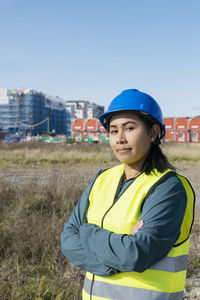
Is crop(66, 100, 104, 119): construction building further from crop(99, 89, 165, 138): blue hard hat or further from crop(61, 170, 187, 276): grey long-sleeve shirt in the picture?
crop(61, 170, 187, 276): grey long-sleeve shirt

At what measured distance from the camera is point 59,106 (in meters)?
110

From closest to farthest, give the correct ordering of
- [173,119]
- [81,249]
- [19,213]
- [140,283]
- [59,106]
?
[140,283] → [81,249] → [19,213] → [173,119] → [59,106]

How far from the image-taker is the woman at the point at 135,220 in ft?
4.29

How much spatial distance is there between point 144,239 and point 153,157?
17.6 inches

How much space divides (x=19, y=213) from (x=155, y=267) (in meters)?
3.91

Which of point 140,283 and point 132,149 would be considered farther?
point 132,149

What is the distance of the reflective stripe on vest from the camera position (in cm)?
131

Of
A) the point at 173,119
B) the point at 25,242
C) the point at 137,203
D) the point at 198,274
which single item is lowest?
the point at 198,274

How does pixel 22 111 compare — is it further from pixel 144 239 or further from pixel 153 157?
pixel 144 239

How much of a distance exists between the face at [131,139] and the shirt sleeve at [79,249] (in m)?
0.31

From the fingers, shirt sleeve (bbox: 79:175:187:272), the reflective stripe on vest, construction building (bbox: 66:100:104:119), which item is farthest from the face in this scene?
construction building (bbox: 66:100:104:119)

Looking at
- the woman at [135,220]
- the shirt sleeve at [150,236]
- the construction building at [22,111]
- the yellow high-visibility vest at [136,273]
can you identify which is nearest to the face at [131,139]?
the woman at [135,220]

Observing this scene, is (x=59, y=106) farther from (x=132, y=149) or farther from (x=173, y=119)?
(x=132, y=149)

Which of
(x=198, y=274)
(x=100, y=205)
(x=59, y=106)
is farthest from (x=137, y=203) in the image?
(x=59, y=106)
